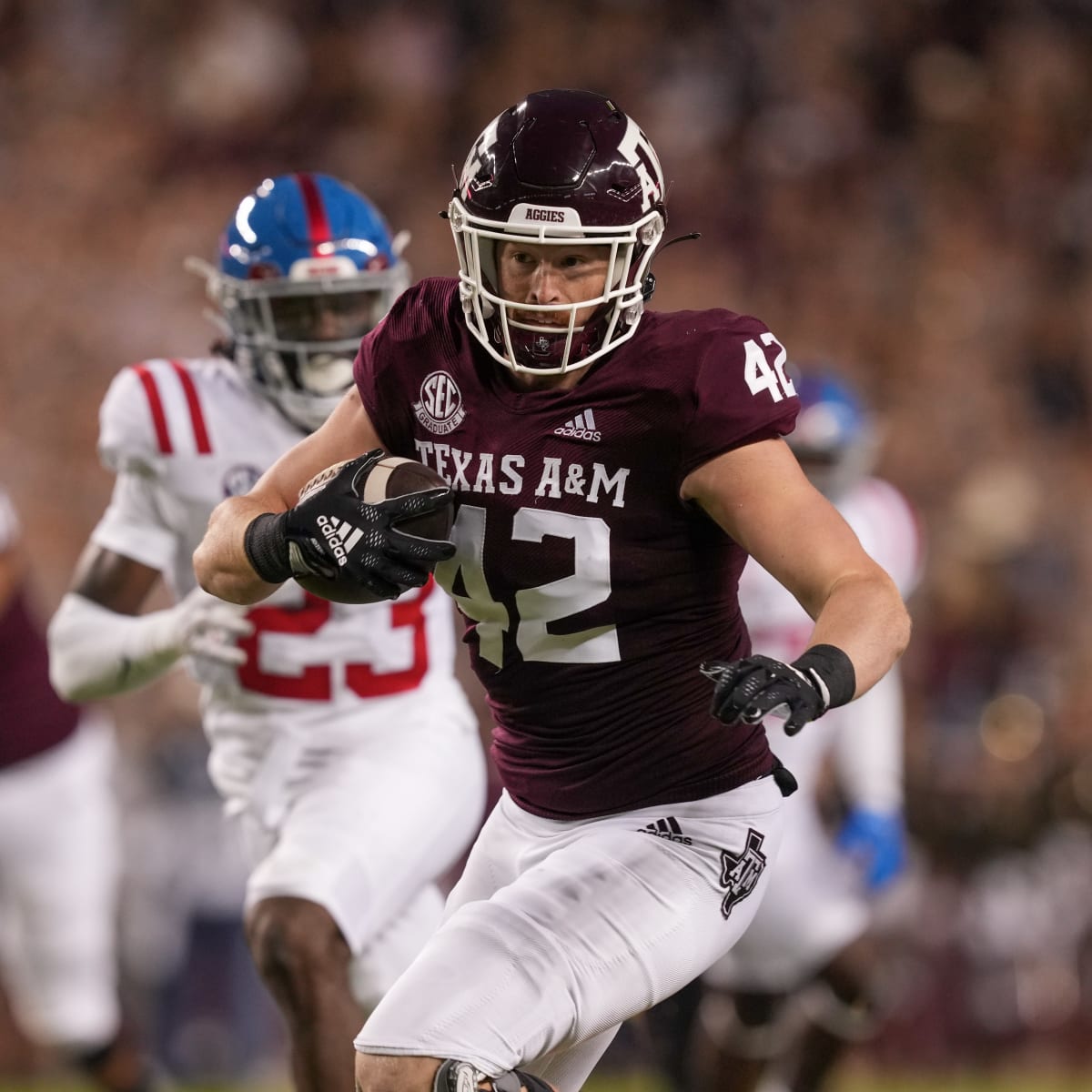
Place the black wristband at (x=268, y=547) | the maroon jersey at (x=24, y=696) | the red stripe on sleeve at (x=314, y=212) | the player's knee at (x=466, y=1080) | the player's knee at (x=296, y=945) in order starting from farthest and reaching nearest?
the maroon jersey at (x=24, y=696) → the red stripe on sleeve at (x=314, y=212) → the player's knee at (x=296, y=945) → the black wristband at (x=268, y=547) → the player's knee at (x=466, y=1080)

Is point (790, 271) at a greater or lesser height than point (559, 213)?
lesser

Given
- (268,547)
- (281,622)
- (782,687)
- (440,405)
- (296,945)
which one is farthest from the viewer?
(281,622)

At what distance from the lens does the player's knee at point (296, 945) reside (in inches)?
124

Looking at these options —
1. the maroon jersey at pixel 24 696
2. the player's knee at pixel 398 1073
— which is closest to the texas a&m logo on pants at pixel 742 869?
the player's knee at pixel 398 1073

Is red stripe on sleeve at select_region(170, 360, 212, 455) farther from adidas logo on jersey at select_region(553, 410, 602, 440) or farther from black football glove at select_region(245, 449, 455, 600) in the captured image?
adidas logo on jersey at select_region(553, 410, 602, 440)

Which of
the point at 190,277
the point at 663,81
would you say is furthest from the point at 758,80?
the point at 190,277

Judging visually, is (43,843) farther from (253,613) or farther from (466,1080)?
(466,1080)

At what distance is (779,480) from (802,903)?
245 cm

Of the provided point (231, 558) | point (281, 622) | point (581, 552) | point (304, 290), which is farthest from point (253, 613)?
point (581, 552)

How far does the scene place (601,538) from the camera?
96.5 inches

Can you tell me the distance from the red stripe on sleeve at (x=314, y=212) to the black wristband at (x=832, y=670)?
68.5 inches

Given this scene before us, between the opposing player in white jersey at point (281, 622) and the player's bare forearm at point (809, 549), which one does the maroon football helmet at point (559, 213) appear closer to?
the player's bare forearm at point (809, 549)

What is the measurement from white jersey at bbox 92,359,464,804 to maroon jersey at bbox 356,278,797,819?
0.93 m

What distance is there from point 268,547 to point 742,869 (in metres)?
0.77
